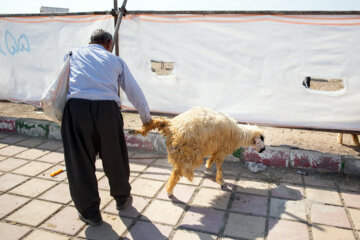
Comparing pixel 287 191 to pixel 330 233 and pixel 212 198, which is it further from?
pixel 212 198

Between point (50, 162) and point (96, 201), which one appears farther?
point (50, 162)

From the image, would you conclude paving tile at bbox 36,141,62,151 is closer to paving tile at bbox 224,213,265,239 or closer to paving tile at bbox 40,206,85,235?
paving tile at bbox 40,206,85,235

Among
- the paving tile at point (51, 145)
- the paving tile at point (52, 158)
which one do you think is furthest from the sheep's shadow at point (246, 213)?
the paving tile at point (51, 145)

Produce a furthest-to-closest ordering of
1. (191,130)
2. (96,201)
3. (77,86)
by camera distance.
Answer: (191,130), (96,201), (77,86)

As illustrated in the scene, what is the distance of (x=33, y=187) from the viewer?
4.49 meters

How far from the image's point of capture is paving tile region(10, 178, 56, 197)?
14.2 feet

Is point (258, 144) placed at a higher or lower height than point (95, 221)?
higher

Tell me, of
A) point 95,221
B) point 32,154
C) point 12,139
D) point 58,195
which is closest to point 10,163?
point 32,154

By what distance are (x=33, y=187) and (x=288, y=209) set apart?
3.58 metres

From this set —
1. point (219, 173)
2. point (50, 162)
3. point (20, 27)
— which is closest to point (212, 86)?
point (219, 173)

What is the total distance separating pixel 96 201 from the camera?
3553mm

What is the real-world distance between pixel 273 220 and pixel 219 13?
3.47 meters

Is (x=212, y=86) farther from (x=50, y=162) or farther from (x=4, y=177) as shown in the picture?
(x=4, y=177)

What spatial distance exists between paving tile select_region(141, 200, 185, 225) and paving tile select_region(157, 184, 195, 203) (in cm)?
12
